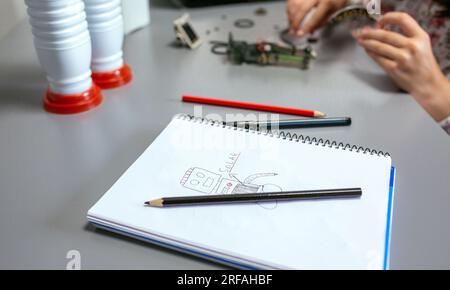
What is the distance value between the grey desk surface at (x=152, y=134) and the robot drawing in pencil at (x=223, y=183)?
7 centimetres

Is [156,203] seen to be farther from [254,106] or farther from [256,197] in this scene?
[254,106]

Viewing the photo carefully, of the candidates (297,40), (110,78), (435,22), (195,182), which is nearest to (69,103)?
(110,78)

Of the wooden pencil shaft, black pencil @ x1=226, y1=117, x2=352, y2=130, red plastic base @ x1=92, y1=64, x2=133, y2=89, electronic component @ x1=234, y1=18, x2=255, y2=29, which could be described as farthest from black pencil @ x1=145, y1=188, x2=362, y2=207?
electronic component @ x1=234, y1=18, x2=255, y2=29

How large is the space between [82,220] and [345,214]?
24 cm

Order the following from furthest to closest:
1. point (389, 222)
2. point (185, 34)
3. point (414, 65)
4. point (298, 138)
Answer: point (185, 34) < point (414, 65) < point (298, 138) < point (389, 222)

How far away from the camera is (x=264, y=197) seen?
15.6 inches

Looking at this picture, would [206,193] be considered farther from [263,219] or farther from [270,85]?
[270,85]

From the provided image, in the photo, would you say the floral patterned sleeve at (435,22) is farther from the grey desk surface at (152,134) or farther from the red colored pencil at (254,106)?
the red colored pencil at (254,106)

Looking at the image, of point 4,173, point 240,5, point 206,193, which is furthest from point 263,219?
point 240,5

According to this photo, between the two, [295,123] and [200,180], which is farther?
[295,123]

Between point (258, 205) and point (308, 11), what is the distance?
1.58ft

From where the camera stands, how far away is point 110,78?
0.62 m

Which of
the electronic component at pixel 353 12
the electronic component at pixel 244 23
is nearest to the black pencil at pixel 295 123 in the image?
the electronic component at pixel 353 12

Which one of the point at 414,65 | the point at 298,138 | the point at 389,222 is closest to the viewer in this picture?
the point at 389,222
